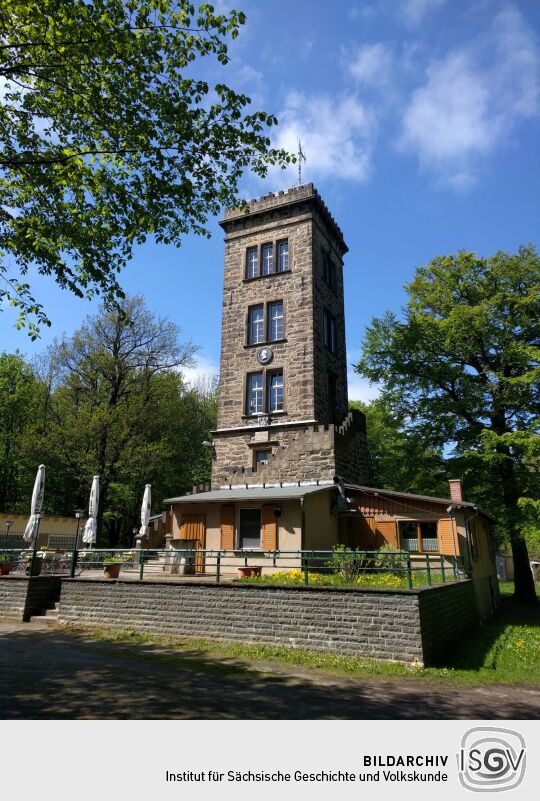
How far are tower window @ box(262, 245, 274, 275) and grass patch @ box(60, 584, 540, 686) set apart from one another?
19.2 m

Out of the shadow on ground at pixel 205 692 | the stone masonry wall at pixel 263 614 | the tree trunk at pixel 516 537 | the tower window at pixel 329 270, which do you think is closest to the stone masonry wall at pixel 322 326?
the tower window at pixel 329 270

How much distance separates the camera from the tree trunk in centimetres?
1938

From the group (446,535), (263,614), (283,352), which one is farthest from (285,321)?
(263,614)

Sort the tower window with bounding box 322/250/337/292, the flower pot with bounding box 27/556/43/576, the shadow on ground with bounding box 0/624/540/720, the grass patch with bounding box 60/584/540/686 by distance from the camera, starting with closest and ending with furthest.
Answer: the shadow on ground with bounding box 0/624/540/720 → the grass patch with bounding box 60/584/540/686 → the flower pot with bounding box 27/556/43/576 → the tower window with bounding box 322/250/337/292

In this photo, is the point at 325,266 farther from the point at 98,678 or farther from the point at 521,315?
the point at 98,678

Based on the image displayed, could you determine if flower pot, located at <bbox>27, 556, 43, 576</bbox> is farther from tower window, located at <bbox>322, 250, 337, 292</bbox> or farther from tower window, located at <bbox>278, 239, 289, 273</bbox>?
tower window, located at <bbox>322, 250, 337, 292</bbox>

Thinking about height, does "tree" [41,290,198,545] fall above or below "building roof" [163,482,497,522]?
above

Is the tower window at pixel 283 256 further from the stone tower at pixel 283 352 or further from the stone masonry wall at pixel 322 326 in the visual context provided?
the stone masonry wall at pixel 322 326

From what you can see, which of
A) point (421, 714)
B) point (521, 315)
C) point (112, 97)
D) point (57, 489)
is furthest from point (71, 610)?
point (57, 489)

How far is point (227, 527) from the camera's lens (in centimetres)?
1861

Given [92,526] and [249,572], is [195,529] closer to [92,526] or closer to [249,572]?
[92,526]

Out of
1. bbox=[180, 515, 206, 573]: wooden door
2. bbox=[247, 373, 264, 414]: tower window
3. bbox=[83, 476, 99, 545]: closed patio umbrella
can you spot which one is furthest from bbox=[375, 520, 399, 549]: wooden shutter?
bbox=[83, 476, 99, 545]: closed patio umbrella

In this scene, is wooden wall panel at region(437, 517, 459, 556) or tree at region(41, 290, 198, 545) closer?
wooden wall panel at region(437, 517, 459, 556)
